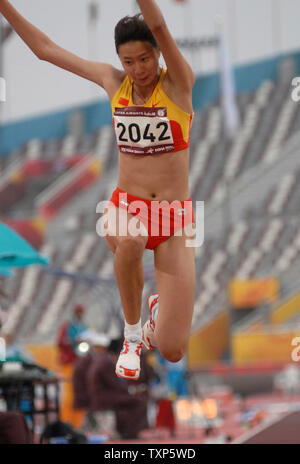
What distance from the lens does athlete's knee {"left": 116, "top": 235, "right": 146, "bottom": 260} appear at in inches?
169

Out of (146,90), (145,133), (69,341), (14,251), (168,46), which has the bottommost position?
(69,341)

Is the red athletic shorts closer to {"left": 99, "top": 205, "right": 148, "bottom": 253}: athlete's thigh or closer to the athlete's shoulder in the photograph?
{"left": 99, "top": 205, "right": 148, "bottom": 253}: athlete's thigh

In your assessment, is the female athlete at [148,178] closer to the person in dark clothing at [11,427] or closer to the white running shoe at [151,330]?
the white running shoe at [151,330]

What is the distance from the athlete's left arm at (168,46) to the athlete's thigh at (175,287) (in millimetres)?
873

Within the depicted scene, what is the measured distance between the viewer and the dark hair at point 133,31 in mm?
4074

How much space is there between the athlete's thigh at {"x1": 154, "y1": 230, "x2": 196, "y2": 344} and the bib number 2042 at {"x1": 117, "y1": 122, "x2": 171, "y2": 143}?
0.58m

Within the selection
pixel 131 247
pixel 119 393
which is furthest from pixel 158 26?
pixel 119 393

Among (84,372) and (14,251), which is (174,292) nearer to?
(14,251)

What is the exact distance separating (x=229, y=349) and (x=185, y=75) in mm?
22501

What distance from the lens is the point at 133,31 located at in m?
4.07

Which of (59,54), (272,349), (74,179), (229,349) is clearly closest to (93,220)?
(74,179)

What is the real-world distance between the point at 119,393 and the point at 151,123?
19.9 feet
